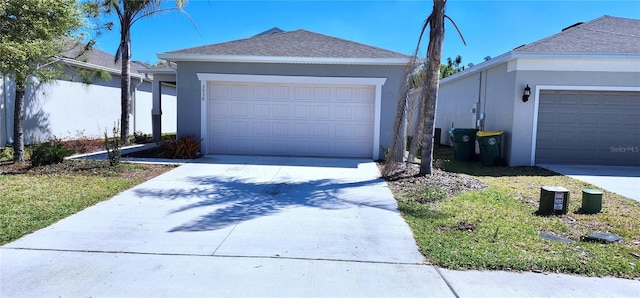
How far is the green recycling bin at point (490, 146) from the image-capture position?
444 inches

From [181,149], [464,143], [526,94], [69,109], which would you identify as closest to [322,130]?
[181,149]

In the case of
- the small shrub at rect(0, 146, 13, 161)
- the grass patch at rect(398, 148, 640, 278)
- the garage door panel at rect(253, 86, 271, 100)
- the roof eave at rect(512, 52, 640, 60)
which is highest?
the roof eave at rect(512, 52, 640, 60)

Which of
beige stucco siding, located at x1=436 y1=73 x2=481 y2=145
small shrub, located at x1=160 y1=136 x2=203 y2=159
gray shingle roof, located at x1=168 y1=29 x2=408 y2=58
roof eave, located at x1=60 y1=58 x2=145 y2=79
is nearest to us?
small shrub, located at x1=160 y1=136 x2=203 y2=159

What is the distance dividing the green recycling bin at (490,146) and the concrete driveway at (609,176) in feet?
4.37

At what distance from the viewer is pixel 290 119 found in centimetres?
1228

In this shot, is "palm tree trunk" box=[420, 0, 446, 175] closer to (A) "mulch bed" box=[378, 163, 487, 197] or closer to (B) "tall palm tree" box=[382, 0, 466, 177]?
(B) "tall palm tree" box=[382, 0, 466, 177]

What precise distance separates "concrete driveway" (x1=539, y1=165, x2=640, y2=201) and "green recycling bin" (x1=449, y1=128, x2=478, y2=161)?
2080 mm

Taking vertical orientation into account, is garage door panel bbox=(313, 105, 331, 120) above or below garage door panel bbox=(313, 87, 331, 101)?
below

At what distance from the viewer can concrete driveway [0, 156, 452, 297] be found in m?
3.57

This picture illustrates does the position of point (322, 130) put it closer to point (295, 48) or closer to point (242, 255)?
point (295, 48)

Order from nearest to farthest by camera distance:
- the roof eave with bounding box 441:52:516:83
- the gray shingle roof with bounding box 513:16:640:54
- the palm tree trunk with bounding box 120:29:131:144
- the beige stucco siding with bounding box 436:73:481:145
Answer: the gray shingle roof with bounding box 513:16:640:54, the roof eave with bounding box 441:52:516:83, the palm tree trunk with bounding box 120:29:131:144, the beige stucco siding with bounding box 436:73:481:145

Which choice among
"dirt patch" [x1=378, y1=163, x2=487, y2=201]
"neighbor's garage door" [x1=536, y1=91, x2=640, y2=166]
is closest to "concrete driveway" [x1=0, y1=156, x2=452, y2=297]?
"dirt patch" [x1=378, y1=163, x2=487, y2=201]

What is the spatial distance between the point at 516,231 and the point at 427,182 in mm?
3001

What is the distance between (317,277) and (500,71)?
1051 centimetres
